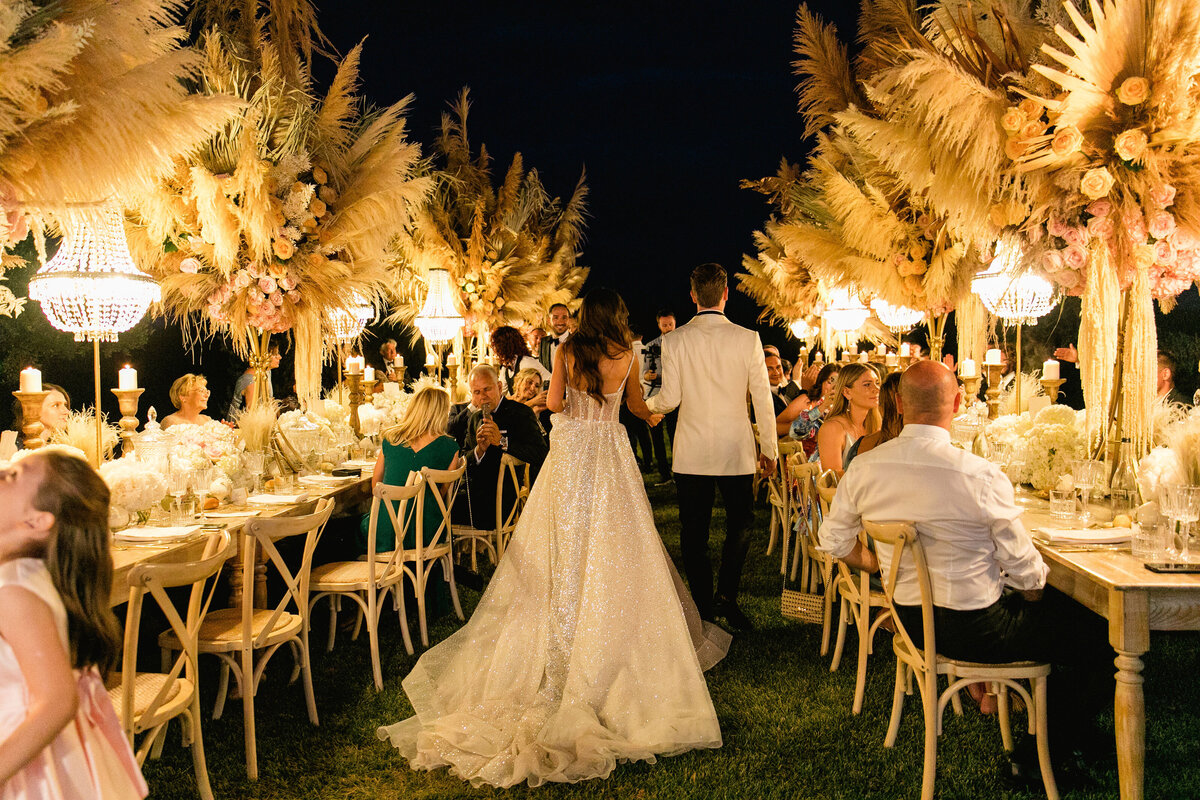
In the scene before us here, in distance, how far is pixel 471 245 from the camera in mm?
9719

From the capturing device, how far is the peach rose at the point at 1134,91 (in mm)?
3223

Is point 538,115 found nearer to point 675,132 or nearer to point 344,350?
point 675,132

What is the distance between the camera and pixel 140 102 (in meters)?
3.00

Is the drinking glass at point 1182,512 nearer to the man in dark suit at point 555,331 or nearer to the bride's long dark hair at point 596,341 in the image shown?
the bride's long dark hair at point 596,341

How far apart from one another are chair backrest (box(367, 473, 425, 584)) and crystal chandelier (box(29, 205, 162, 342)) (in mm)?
1352

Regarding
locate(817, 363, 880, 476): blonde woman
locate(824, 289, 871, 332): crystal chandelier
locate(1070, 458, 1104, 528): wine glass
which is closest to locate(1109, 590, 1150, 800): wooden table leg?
locate(1070, 458, 1104, 528): wine glass

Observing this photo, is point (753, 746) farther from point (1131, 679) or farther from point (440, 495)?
point (440, 495)

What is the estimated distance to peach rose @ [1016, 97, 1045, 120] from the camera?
11.4 feet

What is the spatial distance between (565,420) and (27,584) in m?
2.69

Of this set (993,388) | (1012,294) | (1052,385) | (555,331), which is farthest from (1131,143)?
(555,331)

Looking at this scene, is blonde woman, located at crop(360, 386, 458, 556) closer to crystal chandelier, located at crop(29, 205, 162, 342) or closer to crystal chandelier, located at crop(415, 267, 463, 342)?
crystal chandelier, located at crop(29, 205, 162, 342)

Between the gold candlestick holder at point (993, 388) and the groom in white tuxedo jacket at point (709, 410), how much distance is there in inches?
54.5

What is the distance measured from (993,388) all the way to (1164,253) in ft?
6.22

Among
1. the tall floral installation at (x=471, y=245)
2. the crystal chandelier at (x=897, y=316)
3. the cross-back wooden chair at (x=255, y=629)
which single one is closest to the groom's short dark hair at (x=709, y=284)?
the crystal chandelier at (x=897, y=316)
